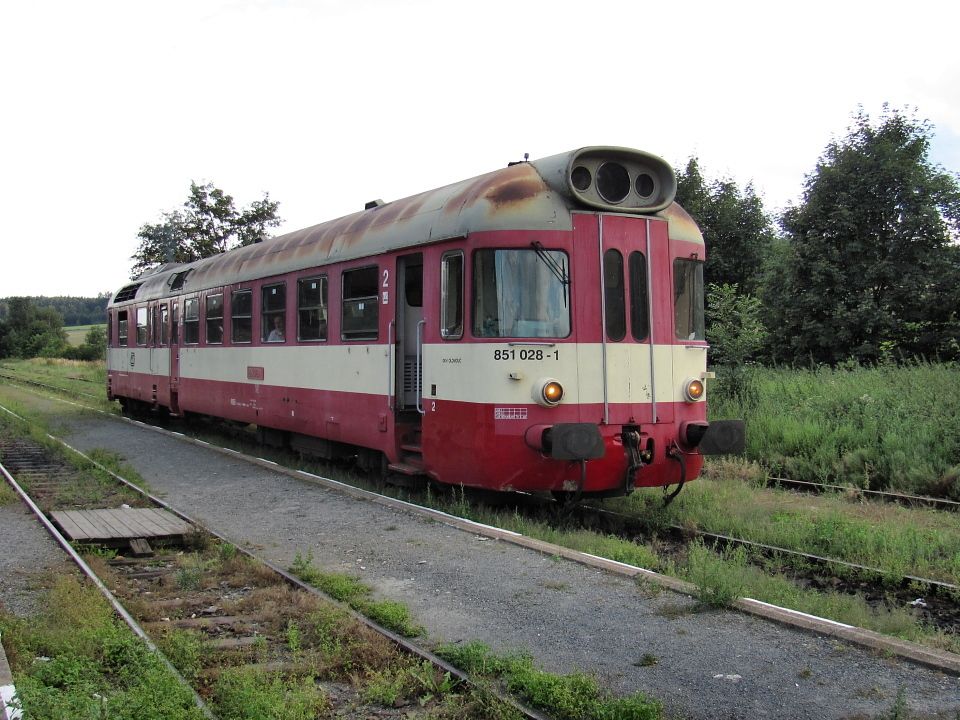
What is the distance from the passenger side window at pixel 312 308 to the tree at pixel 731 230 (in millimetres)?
18175

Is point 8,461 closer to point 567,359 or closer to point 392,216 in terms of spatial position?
point 392,216

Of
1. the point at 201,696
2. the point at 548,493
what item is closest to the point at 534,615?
the point at 201,696

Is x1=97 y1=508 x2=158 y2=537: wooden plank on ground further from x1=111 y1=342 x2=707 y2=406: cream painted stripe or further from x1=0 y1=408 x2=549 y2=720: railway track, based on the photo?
x1=111 y1=342 x2=707 y2=406: cream painted stripe

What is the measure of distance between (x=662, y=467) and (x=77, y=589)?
5177 millimetres

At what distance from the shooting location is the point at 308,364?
1157 cm

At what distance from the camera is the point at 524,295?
7.94 meters

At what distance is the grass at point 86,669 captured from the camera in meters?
4.03

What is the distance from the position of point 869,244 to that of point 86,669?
19.8 m

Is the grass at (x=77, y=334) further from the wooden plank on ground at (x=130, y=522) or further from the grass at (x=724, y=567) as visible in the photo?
the grass at (x=724, y=567)

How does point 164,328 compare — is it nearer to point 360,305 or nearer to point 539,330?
point 360,305

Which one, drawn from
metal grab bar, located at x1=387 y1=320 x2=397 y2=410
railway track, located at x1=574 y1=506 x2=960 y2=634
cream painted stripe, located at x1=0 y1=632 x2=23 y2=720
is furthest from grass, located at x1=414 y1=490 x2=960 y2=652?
cream painted stripe, located at x1=0 y1=632 x2=23 y2=720

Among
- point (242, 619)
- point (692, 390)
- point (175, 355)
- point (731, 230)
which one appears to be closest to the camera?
point (242, 619)

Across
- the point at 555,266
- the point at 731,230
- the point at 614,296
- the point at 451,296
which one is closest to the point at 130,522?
the point at 451,296

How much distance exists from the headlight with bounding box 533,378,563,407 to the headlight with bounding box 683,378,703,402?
4.93 feet
